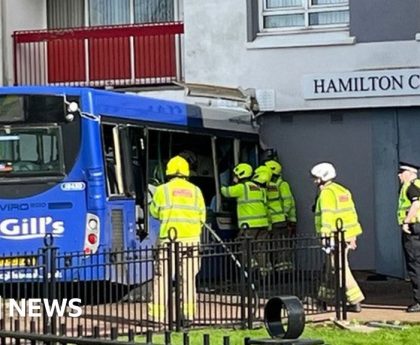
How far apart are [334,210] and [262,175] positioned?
3.73 meters

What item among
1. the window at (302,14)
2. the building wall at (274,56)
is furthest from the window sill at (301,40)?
the window at (302,14)

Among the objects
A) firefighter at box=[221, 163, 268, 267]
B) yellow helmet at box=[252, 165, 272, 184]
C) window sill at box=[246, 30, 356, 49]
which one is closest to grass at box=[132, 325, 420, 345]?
firefighter at box=[221, 163, 268, 267]

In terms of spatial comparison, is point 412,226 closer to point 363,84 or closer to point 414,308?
point 414,308

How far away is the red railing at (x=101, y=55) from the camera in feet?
69.7

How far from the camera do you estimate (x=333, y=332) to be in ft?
41.8

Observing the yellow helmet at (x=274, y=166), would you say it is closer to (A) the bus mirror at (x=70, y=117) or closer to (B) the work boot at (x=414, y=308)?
(B) the work boot at (x=414, y=308)

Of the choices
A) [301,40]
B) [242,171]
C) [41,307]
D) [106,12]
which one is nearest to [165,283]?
[41,307]

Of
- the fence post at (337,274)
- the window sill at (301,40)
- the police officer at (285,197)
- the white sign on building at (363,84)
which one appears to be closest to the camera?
the fence post at (337,274)

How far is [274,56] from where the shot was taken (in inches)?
782

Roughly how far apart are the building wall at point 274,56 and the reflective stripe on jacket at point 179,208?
6.68 meters

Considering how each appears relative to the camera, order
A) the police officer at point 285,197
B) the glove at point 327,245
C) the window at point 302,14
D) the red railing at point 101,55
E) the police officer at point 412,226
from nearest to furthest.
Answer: the glove at point 327,245
the police officer at point 412,226
the police officer at point 285,197
the window at point 302,14
the red railing at point 101,55

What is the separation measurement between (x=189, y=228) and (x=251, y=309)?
3.99ft

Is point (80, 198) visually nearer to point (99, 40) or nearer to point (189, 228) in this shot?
point (189, 228)

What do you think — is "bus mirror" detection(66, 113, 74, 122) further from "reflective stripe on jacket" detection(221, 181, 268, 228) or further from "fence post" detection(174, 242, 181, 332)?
"reflective stripe on jacket" detection(221, 181, 268, 228)
